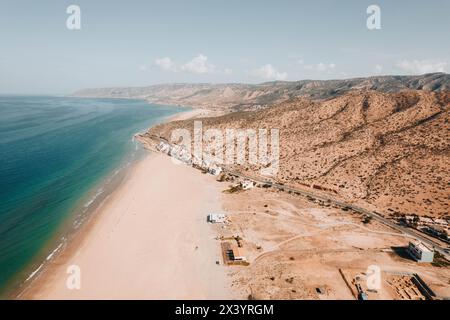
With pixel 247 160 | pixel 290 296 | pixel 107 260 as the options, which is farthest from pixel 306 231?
pixel 247 160

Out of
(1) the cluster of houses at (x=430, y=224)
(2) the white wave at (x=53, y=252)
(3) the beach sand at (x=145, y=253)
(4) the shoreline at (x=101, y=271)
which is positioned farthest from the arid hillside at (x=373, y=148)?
(2) the white wave at (x=53, y=252)

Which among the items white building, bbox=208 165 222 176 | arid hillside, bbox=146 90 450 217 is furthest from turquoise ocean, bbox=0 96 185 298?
arid hillside, bbox=146 90 450 217

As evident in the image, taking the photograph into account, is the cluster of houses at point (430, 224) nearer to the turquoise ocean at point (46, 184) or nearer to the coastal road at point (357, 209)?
the coastal road at point (357, 209)

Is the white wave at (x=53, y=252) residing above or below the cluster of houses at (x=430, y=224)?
below

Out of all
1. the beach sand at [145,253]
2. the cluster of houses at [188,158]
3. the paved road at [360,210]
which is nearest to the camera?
the beach sand at [145,253]

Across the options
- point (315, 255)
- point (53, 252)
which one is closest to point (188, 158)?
point (53, 252)

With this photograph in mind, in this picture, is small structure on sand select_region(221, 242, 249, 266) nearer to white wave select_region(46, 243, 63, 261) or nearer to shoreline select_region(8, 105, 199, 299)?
shoreline select_region(8, 105, 199, 299)

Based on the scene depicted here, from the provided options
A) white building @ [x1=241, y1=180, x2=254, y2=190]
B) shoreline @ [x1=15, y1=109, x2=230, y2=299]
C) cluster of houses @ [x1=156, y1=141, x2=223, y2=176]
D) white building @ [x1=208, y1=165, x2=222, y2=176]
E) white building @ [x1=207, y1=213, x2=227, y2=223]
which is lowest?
shoreline @ [x1=15, y1=109, x2=230, y2=299]
